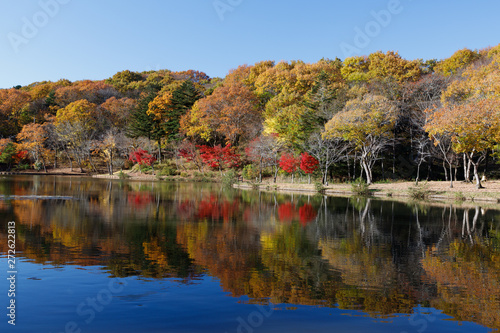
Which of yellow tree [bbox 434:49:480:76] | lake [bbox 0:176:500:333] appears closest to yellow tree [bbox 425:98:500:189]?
lake [bbox 0:176:500:333]

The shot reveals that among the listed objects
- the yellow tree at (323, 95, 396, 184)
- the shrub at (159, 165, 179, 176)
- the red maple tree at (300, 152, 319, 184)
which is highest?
the yellow tree at (323, 95, 396, 184)

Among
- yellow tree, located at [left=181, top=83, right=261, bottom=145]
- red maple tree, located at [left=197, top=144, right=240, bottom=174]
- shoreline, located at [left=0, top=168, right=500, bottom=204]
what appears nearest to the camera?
shoreline, located at [left=0, top=168, right=500, bottom=204]

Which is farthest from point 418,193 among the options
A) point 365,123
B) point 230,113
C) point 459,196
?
point 230,113

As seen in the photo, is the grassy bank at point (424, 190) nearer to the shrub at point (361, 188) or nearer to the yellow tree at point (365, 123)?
the shrub at point (361, 188)

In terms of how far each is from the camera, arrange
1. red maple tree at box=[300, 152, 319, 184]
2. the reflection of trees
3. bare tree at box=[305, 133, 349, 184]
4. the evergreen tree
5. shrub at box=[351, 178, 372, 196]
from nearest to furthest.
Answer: the reflection of trees < shrub at box=[351, 178, 372, 196] < bare tree at box=[305, 133, 349, 184] < red maple tree at box=[300, 152, 319, 184] < the evergreen tree

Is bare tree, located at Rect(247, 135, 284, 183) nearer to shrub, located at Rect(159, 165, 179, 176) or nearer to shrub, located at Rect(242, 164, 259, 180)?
shrub, located at Rect(242, 164, 259, 180)

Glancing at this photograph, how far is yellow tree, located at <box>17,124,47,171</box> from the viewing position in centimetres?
Result: 5978

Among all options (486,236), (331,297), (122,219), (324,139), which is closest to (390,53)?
(324,139)

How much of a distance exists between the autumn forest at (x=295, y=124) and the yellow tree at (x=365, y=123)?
0.41 ft

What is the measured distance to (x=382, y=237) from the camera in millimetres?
13070

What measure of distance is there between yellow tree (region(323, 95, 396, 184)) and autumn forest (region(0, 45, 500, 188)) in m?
0.13

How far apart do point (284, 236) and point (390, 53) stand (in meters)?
45.2

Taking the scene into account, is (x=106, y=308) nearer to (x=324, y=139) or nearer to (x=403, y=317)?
(x=403, y=317)

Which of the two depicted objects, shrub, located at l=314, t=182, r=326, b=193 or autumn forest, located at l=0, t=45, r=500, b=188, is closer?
shrub, located at l=314, t=182, r=326, b=193
